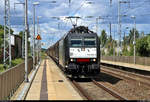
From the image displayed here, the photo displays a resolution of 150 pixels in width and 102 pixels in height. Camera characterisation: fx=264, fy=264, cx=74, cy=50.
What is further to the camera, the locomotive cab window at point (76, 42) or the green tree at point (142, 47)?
the green tree at point (142, 47)

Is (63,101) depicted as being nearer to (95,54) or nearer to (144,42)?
(95,54)

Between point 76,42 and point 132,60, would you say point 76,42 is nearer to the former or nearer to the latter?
point 76,42

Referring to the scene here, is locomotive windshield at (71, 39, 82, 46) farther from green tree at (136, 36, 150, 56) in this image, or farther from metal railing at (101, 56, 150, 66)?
green tree at (136, 36, 150, 56)

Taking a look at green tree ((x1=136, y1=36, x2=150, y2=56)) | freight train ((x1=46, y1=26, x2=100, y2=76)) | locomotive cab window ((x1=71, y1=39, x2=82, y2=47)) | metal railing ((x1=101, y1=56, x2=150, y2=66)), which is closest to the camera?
freight train ((x1=46, y1=26, x2=100, y2=76))

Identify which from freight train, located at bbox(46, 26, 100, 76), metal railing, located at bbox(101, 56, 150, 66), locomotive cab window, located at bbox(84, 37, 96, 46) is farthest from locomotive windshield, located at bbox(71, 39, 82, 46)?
metal railing, located at bbox(101, 56, 150, 66)

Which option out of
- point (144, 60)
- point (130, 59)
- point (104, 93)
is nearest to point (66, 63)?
point (104, 93)

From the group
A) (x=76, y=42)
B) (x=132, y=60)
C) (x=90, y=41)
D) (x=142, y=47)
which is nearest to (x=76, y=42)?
(x=76, y=42)

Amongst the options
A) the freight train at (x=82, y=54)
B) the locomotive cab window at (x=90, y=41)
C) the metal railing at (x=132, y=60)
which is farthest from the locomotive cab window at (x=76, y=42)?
the metal railing at (x=132, y=60)

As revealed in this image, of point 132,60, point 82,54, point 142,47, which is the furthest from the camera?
point 142,47

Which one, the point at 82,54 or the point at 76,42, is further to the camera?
the point at 76,42

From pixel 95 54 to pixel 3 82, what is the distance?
850cm

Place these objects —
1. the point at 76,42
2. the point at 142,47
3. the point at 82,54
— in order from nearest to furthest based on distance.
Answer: the point at 82,54
the point at 76,42
the point at 142,47

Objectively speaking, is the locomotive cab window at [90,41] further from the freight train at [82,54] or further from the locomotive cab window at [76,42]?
the locomotive cab window at [76,42]

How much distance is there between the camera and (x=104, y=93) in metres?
12.4
